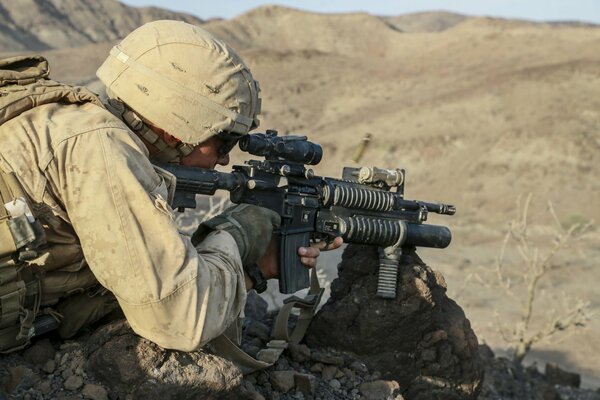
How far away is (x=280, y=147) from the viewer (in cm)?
388

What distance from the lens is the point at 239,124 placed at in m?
3.27

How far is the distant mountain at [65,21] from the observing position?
172ft

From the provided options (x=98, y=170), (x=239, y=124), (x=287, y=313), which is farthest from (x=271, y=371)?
(x=98, y=170)

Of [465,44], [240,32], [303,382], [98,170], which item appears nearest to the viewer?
[98,170]

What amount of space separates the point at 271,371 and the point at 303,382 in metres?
0.17

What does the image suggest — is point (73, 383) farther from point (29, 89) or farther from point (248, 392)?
point (29, 89)

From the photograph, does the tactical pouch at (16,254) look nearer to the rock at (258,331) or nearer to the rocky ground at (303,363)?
Answer: the rocky ground at (303,363)

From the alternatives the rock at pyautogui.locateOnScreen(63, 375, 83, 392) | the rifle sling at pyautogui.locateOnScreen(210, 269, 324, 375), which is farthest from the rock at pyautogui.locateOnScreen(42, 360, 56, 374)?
the rifle sling at pyautogui.locateOnScreen(210, 269, 324, 375)

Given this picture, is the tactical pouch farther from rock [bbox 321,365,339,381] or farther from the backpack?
rock [bbox 321,365,339,381]

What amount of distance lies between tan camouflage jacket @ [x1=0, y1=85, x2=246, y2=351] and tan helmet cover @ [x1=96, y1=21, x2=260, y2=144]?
12.7 inches

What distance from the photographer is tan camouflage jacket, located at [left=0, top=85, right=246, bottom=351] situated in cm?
261

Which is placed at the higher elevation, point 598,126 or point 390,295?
point 598,126

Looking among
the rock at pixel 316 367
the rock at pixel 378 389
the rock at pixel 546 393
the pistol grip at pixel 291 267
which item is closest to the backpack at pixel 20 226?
the pistol grip at pixel 291 267

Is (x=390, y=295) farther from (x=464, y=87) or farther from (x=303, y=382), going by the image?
(x=464, y=87)
